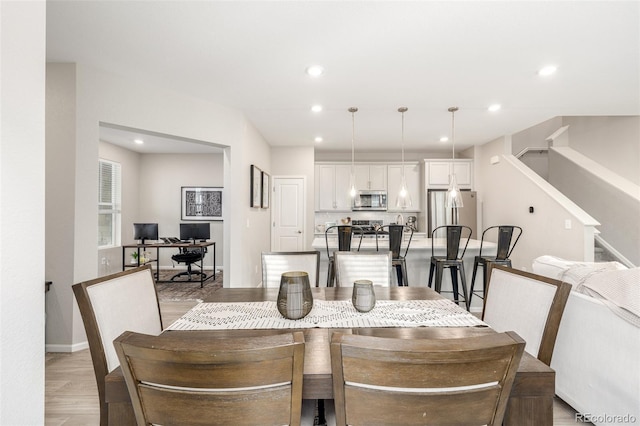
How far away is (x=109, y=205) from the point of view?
600cm

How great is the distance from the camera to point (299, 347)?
67 cm

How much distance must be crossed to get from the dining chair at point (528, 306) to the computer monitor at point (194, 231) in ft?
17.6

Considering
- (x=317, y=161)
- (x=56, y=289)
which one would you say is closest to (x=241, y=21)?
(x=56, y=289)

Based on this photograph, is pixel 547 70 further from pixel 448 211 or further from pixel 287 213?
pixel 287 213

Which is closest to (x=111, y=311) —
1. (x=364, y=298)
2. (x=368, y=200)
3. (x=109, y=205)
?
(x=364, y=298)

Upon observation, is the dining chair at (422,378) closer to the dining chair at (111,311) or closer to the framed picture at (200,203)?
the dining chair at (111,311)

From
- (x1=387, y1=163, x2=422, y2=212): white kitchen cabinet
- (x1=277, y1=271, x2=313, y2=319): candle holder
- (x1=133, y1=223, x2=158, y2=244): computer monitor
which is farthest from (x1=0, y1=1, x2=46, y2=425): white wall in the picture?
(x1=387, y1=163, x2=422, y2=212): white kitchen cabinet

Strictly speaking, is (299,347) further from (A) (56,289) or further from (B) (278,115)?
(B) (278,115)

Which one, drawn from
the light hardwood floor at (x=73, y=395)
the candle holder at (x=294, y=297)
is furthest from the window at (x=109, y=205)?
the candle holder at (x=294, y=297)

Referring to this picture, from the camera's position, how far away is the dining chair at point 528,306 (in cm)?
121

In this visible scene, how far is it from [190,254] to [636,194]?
6.56 meters

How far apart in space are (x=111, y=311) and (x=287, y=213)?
482cm

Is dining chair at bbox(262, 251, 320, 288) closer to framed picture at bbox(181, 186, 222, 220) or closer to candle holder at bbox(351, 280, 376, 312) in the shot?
candle holder at bbox(351, 280, 376, 312)

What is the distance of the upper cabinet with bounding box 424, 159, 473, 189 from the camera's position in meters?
6.07
